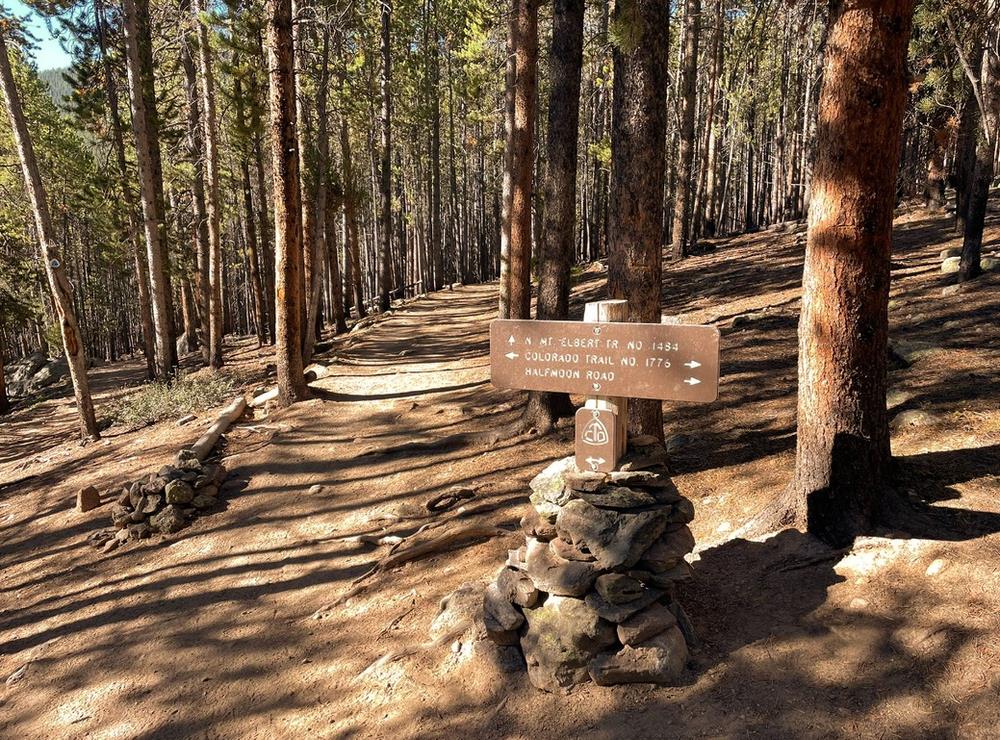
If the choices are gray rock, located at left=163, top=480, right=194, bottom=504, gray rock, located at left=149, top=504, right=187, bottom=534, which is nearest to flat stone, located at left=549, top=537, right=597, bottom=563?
gray rock, located at left=149, top=504, right=187, bottom=534

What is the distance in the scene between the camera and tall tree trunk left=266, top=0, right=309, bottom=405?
1051cm

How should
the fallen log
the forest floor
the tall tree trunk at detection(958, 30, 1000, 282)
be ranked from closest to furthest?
the forest floor → the fallen log → the tall tree trunk at detection(958, 30, 1000, 282)

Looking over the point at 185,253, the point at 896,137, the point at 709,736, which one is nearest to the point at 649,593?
the point at 709,736

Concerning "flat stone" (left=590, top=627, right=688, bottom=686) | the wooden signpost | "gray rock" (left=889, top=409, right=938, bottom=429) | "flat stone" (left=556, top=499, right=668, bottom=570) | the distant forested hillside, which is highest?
the distant forested hillside

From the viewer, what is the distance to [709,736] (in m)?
3.50

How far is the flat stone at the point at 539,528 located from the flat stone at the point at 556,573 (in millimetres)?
71

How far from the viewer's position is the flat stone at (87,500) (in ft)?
29.2

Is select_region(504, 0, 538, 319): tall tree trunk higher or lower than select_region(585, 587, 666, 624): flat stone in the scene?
higher

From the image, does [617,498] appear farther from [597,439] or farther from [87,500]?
[87,500]

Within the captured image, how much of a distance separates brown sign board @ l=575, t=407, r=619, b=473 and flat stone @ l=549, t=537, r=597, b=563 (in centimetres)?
54

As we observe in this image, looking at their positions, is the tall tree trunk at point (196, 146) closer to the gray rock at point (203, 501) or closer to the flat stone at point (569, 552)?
the gray rock at point (203, 501)

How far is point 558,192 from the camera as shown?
8.91 meters

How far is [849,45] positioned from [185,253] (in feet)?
76.8

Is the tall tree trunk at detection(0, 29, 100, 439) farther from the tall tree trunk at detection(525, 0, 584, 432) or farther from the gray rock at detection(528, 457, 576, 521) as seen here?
the gray rock at detection(528, 457, 576, 521)
